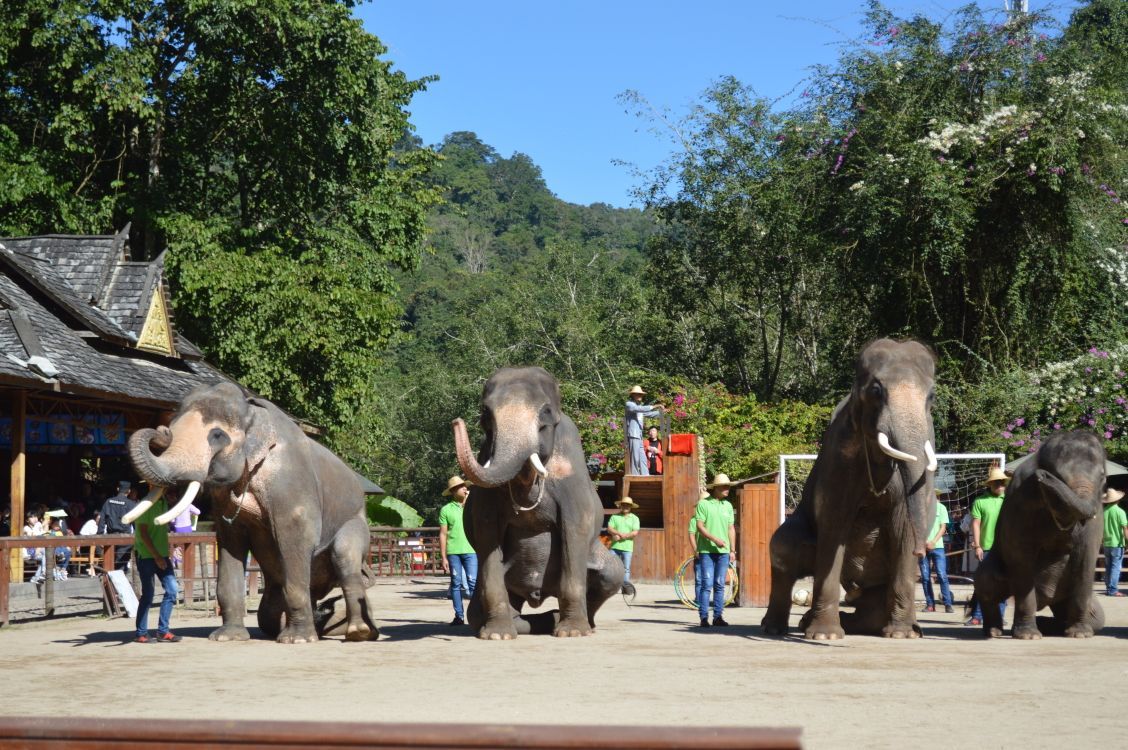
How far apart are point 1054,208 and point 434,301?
57.7 metres

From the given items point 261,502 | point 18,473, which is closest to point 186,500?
point 261,502

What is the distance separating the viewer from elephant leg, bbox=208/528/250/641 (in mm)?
Answer: 14375

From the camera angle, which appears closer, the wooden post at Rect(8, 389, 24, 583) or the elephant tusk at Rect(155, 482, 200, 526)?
the elephant tusk at Rect(155, 482, 200, 526)

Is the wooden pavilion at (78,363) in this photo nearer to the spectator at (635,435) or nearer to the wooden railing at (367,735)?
the spectator at (635,435)

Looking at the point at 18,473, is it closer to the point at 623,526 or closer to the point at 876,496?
the point at 623,526

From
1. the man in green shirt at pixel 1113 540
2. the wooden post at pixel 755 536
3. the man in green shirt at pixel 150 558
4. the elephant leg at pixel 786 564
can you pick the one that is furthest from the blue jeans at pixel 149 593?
the man in green shirt at pixel 1113 540

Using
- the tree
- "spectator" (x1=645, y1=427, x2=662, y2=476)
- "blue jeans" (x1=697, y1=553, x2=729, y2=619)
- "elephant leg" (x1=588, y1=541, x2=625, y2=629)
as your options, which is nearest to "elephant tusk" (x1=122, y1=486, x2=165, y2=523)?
"elephant leg" (x1=588, y1=541, x2=625, y2=629)

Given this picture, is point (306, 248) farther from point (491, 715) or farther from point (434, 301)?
point (434, 301)

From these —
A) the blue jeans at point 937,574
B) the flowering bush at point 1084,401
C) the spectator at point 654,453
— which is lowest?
the blue jeans at point 937,574

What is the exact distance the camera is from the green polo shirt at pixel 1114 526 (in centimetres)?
2162

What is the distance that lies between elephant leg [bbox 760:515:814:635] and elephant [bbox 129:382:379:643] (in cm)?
429

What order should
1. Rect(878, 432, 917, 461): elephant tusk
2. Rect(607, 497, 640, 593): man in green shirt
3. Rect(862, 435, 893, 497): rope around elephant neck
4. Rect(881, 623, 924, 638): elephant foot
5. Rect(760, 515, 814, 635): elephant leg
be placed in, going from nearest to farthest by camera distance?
Rect(878, 432, 917, 461): elephant tusk → Rect(862, 435, 893, 497): rope around elephant neck → Rect(881, 623, 924, 638): elephant foot → Rect(760, 515, 814, 635): elephant leg → Rect(607, 497, 640, 593): man in green shirt

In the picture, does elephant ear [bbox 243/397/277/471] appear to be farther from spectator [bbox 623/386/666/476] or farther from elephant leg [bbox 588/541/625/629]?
spectator [bbox 623/386/666/476]

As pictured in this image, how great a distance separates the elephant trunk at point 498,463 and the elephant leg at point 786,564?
2858 millimetres
